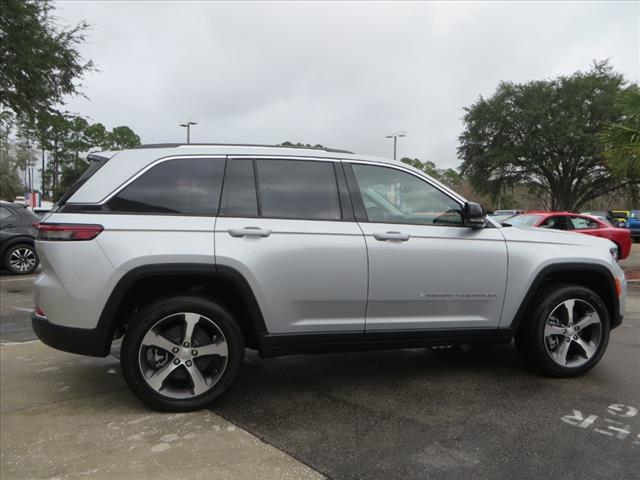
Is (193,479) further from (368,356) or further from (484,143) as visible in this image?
(484,143)

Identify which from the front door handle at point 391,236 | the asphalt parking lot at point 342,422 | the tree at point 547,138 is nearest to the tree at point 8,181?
the tree at point 547,138

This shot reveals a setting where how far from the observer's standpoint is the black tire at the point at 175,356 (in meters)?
3.34

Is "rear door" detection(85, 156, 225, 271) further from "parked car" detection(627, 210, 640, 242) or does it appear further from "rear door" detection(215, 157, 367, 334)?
"parked car" detection(627, 210, 640, 242)

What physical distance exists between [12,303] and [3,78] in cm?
792

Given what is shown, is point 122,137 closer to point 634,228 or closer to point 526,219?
point 634,228

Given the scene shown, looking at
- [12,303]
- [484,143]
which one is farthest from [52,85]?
[484,143]

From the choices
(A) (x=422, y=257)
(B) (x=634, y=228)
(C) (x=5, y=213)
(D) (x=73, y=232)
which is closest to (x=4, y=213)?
(C) (x=5, y=213)

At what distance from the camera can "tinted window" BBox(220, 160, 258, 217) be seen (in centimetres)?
360

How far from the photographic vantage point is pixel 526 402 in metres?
3.74

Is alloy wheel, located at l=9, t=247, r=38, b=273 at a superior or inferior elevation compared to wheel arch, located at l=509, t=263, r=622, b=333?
inferior

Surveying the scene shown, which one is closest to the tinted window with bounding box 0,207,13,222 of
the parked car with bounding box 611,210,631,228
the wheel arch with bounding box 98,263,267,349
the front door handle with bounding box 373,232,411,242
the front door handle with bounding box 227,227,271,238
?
the wheel arch with bounding box 98,263,267,349

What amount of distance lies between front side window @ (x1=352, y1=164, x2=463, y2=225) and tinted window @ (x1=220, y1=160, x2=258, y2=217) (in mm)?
798

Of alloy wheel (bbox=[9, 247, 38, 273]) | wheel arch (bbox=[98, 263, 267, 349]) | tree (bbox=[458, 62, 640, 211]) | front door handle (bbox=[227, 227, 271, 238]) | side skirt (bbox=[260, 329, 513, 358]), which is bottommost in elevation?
alloy wheel (bbox=[9, 247, 38, 273])

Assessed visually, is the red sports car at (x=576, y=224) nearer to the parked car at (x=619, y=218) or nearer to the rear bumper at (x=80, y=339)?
the rear bumper at (x=80, y=339)
